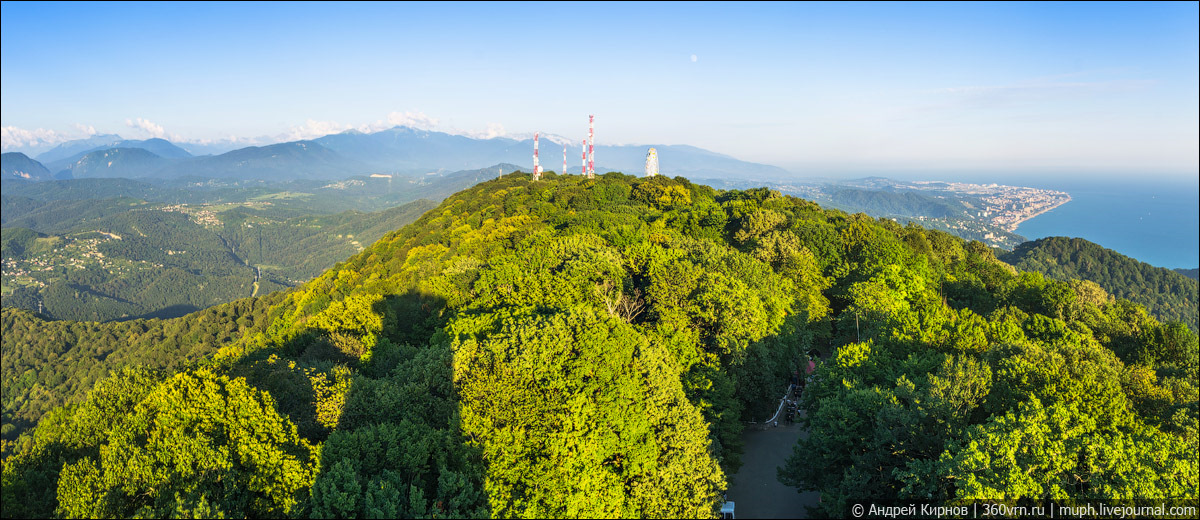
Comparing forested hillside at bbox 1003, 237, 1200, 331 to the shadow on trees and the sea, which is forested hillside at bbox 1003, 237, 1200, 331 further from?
the shadow on trees

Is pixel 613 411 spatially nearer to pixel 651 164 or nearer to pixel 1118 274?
pixel 651 164

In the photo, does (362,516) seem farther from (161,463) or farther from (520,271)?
(520,271)

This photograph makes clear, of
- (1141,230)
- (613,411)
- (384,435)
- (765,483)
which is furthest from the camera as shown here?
(1141,230)

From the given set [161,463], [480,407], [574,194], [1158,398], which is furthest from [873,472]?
[574,194]

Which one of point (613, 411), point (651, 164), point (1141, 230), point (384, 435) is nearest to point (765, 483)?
point (613, 411)

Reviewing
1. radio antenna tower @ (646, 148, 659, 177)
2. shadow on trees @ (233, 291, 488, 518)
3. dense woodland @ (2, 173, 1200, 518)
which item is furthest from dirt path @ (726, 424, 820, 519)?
radio antenna tower @ (646, 148, 659, 177)
